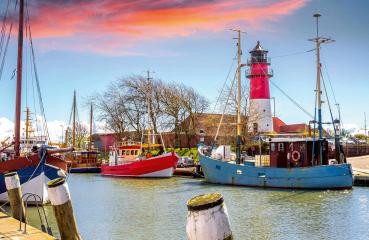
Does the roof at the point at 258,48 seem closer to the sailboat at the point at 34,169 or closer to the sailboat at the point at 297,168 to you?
the sailboat at the point at 297,168

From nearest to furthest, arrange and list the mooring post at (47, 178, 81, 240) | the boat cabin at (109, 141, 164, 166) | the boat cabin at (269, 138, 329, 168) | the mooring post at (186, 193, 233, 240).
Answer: the mooring post at (186, 193, 233, 240) → the mooring post at (47, 178, 81, 240) → the boat cabin at (269, 138, 329, 168) → the boat cabin at (109, 141, 164, 166)

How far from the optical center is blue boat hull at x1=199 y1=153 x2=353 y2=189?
105 ft

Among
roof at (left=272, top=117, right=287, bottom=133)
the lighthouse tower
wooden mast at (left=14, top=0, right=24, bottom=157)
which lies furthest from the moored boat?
roof at (left=272, top=117, right=287, bottom=133)

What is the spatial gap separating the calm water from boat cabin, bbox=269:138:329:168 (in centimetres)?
288

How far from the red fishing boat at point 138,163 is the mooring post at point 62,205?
117 feet

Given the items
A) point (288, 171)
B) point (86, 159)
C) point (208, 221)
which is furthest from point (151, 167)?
point (208, 221)

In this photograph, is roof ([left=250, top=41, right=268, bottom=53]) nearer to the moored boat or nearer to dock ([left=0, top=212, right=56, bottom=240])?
the moored boat

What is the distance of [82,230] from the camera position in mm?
18609

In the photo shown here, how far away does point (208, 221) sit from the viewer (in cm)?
371

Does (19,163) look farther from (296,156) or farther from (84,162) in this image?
(84,162)

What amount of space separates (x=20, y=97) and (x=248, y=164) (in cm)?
1855

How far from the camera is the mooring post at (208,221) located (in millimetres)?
3670

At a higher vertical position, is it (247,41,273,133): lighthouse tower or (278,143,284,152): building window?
(247,41,273,133): lighthouse tower

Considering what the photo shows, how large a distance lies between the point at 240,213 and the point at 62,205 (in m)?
14.7
